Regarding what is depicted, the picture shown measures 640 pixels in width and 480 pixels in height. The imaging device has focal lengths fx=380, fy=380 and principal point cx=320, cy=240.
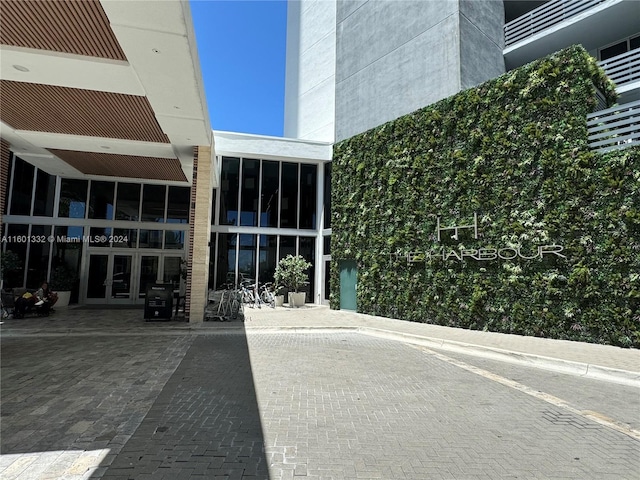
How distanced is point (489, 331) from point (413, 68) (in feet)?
37.8

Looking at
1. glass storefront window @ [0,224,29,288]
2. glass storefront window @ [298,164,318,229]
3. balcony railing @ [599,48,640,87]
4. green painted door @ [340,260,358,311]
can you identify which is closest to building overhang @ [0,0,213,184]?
glass storefront window @ [0,224,29,288]

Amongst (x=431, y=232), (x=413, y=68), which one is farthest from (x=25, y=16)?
(x=413, y=68)

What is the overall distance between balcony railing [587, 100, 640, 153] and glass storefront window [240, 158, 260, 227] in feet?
44.4

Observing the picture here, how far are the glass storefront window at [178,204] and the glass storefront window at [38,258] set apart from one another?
16.1 feet

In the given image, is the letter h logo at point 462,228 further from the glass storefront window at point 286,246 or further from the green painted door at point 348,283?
the glass storefront window at point 286,246

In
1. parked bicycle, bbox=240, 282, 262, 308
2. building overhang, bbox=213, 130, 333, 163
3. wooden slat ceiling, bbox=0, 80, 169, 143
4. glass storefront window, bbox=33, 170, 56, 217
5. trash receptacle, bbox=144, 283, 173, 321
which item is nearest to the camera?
wooden slat ceiling, bbox=0, 80, 169, 143

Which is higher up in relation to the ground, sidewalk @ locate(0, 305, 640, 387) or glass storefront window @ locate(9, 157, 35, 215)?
glass storefront window @ locate(9, 157, 35, 215)

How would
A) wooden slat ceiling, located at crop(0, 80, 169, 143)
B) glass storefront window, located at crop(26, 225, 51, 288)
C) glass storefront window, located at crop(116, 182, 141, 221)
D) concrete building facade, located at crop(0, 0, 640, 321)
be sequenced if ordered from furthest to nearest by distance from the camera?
glass storefront window, located at crop(116, 182, 141, 221)
glass storefront window, located at crop(26, 225, 51, 288)
wooden slat ceiling, located at crop(0, 80, 169, 143)
concrete building facade, located at crop(0, 0, 640, 321)

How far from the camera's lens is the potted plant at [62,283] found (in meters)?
A: 14.9

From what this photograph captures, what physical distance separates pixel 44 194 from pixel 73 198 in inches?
42.1

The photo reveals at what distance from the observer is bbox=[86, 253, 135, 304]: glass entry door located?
16.3 m

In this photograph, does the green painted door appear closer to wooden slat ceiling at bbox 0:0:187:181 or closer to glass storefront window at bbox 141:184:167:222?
wooden slat ceiling at bbox 0:0:187:181

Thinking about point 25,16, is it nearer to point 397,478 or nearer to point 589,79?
point 397,478

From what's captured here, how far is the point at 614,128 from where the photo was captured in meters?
9.55
